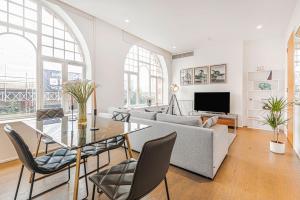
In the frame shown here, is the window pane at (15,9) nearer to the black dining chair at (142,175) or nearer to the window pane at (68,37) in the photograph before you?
the window pane at (68,37)

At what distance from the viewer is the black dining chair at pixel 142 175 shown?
100cm

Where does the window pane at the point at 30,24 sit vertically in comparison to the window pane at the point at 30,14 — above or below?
below

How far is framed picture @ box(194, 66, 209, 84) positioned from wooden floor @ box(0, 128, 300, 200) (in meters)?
3.78

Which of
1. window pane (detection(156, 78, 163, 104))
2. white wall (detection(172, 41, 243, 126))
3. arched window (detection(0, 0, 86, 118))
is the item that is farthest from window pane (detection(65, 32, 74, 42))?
white wall (detection(172, 41, 243, 126))

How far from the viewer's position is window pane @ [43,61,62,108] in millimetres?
3280

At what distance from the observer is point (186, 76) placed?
6.71 meters

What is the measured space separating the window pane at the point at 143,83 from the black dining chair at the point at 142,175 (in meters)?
4.62

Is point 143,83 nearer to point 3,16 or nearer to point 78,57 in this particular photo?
point 78,57

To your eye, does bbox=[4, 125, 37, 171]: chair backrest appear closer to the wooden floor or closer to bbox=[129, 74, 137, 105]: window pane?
the wooden floor

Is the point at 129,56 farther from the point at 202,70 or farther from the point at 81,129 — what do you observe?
the point at 81,129

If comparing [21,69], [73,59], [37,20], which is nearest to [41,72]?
[21,69]

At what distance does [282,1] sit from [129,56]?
4.06 meters

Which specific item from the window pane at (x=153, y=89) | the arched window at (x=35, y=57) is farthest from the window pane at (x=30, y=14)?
the window pane at (x=153, y=89)

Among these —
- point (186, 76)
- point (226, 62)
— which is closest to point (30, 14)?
point (186, 76)
